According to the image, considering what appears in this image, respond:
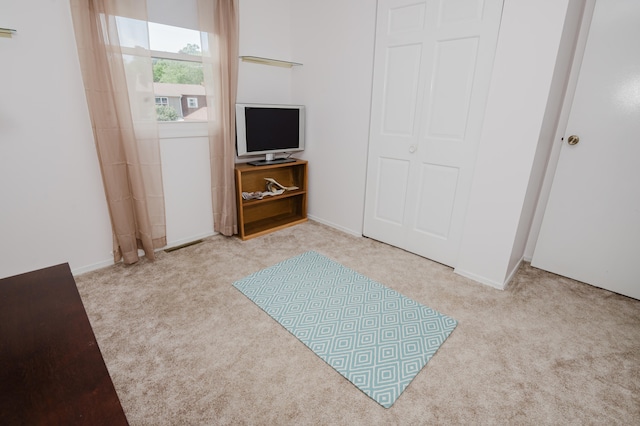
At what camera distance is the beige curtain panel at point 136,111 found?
200 cm

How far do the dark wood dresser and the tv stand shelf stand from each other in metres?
1.87

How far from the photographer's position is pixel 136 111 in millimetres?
2230

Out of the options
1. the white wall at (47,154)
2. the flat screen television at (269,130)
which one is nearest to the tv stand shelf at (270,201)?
the flat screen television at (269,130)

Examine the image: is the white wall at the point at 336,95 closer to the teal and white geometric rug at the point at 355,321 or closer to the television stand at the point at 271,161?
the television stand at the point at 271,161

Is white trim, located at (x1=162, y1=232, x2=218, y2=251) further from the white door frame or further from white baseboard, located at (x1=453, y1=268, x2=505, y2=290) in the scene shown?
the white door frame

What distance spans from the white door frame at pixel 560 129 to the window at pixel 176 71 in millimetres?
2825

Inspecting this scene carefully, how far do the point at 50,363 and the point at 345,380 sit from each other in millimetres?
1129

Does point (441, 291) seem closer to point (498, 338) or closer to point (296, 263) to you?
point (498, 338)

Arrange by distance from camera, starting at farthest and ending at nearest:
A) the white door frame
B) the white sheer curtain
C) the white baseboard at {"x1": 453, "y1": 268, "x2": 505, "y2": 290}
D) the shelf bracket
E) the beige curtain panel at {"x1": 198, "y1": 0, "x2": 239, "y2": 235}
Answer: the beige curtain panel at {"x1": 198, "y1": 0, "x2": 239, "y2": 235}, the white baseboard at {"x1": 453, "y1": 268, "x2": 505, "y2": 290}, the white door frame, the white sheer curtain, the shelf bracket

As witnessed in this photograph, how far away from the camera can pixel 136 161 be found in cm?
226

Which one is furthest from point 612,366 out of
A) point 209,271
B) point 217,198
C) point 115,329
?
point 217,198

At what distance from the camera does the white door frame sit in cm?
210

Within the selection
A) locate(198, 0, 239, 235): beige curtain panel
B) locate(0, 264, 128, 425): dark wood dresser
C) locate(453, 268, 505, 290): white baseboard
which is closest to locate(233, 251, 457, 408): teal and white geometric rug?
locate(453, 268, 505, 290): white baseboard

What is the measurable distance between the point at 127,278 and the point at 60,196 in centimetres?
72
